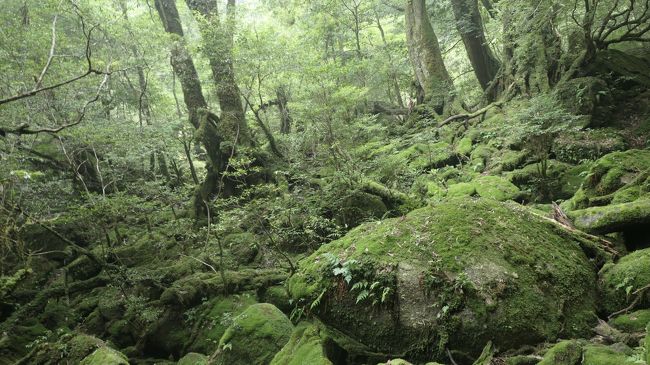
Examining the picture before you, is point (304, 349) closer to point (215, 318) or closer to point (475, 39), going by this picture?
point (215, 318)

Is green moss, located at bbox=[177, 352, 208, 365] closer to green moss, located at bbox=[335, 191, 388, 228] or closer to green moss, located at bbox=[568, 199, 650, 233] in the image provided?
green moss, located at bbox=[335, 191, 388, 228]

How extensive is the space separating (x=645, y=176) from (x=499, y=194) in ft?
8.04

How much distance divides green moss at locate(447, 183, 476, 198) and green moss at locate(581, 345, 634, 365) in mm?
4947

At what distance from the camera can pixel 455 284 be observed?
3834mm

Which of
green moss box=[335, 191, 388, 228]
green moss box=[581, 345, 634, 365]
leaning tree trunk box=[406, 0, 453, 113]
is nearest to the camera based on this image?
green moss box=[581, 345, 634, 365]

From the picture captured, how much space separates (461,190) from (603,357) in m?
5.43

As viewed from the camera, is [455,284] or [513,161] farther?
[513,161]

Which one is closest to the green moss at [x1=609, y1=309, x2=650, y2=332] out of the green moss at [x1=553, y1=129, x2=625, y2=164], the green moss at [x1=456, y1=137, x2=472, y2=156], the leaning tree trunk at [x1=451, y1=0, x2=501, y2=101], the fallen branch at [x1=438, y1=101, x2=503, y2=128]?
the green moss at [x1=553, y1=129, x2=625, y2=164]

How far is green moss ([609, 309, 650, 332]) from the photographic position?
332 centimetres

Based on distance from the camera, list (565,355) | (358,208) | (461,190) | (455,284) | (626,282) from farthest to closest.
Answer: (358,208) < (461,190) < (455,284) < (626,282) < (565,355)

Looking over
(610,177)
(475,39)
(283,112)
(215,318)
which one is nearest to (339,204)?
(215,318)

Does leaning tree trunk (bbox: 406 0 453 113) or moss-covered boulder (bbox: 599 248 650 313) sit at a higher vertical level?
leaning tree trunk (bbox: 406 0 453 113)

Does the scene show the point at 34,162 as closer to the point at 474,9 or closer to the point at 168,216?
the point at 168,216

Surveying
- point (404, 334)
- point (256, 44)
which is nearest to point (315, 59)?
point (256, 44)
